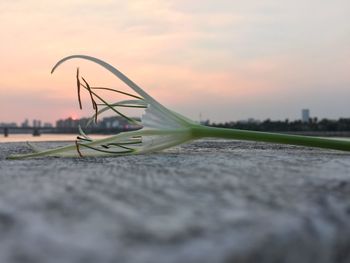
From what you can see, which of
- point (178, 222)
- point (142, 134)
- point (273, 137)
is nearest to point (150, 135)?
point (142, 134)

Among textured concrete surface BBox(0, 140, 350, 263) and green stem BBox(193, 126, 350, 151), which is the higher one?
green stem BBox(193, 126, 350, 151)

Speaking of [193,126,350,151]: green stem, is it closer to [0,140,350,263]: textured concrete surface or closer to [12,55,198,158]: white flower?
[12,55,198,158]: white flower

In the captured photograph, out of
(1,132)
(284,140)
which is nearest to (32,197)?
(284,140)

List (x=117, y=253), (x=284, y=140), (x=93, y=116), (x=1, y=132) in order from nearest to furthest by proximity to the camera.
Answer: (x=117, y=253)
(x=284, y=140)
(x=93, y=116)
(x=1, y=132)

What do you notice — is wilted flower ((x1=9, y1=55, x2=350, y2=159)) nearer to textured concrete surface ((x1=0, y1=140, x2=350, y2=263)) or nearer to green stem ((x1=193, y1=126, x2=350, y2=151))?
green stem ((x1=193, y1=126, x2=350, y2=151))

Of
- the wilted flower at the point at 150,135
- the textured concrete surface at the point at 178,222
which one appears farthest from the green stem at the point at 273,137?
the textured concrete surface at the point at 178,222

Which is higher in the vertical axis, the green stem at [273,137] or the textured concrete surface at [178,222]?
the green stem at [273,137]

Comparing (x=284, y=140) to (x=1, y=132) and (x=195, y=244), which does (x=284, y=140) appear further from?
(x=1, y=132)

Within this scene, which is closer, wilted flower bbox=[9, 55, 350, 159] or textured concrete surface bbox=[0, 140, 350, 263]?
textured concrete surface bbox=[0, 140, 350, 263]

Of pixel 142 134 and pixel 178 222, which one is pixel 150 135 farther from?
pixel 178 222

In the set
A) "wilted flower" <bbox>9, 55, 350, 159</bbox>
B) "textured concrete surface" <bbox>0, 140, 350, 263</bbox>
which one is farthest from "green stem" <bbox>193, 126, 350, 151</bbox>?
"textured concrete surface" <bbox>0, 140, 350, 263</bbox>

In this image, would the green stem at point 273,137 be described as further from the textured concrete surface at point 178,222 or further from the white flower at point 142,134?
the textured concrete surface at point 178,222
